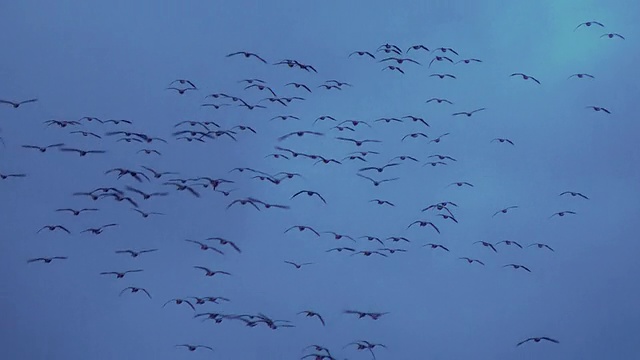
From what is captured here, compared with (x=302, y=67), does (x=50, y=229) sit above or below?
below

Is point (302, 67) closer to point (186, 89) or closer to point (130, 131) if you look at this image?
point (186, 89)

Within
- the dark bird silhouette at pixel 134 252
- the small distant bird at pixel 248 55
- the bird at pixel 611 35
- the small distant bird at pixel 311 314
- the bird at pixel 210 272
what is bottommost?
the small distant bird at pixel 311 314

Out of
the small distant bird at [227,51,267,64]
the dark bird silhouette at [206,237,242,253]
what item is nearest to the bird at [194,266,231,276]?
the dark bird silhouette at [206,237,242,253]

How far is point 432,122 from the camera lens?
6.99m

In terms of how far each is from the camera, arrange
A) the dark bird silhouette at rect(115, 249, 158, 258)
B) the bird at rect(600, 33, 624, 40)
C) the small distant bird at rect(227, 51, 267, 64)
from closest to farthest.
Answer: the dark bird silhouette at rect(115, 249, 158, 258) → the small distant bird at rect(227, 51, 267, 64) → the bird at rect(600, 33, 624, 40)

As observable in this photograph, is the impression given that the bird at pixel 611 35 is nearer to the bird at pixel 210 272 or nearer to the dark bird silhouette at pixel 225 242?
the dark bird silhouette at pixel 225 242

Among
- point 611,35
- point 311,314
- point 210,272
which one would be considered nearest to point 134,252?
point 210,272

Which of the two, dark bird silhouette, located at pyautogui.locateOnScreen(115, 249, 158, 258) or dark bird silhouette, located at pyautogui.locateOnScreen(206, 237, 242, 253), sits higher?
dark bird silhouette, located at pyautogui.locateOnScreen(206, 237, 242, 253)

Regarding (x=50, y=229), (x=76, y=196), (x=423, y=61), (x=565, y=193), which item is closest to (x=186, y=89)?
(x=76, y=196)

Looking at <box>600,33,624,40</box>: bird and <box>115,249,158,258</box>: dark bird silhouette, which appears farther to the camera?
<box>600,33,624,40</box>: bird

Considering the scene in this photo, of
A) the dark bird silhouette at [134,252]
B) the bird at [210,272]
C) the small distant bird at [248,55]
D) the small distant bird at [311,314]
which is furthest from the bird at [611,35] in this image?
the dark bird silhouette at [134,252]

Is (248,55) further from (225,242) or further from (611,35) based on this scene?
(611,35)

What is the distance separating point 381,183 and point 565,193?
78.0 inches

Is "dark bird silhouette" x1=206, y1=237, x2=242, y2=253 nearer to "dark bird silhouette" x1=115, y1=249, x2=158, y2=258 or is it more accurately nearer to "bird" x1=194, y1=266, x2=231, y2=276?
"bird" x1=194, y1=266, x2=231, y2=276
